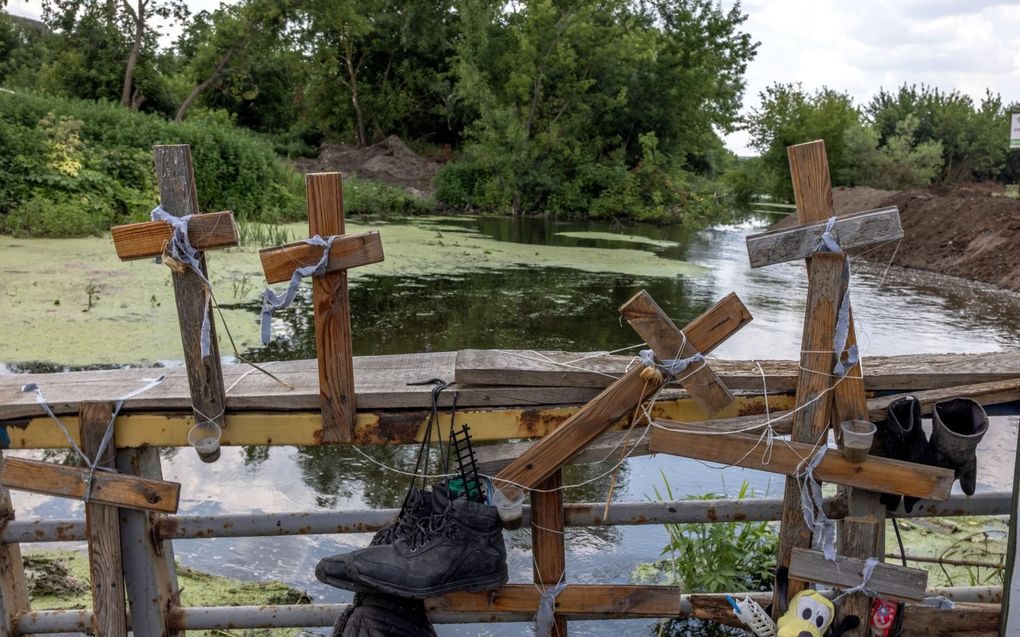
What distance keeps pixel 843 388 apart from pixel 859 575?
0.55m

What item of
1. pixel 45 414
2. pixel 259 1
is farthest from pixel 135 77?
pixel 45 414

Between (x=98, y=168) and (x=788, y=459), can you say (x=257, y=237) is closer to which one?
(x=98, y=168)

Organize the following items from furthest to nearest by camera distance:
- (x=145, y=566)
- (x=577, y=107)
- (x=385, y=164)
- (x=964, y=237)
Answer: (x=385, y=164)
(x=577, y=107)
(x=964, y=237)
(x=145, y=566)

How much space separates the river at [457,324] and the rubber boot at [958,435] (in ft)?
6.21

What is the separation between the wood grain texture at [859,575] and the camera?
252cm

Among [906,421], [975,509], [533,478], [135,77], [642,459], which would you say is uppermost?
[135,77]

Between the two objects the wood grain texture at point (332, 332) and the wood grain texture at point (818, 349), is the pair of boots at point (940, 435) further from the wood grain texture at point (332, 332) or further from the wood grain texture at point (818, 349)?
the wood grain texture at point (332, 332)

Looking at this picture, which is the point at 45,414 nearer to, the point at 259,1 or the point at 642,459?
the point at 642,459

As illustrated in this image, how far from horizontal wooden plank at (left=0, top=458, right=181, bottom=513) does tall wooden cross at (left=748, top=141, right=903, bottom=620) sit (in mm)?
1832

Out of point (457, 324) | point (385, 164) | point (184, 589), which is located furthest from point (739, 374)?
point (385, 164)

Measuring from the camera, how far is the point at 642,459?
6.23 metres

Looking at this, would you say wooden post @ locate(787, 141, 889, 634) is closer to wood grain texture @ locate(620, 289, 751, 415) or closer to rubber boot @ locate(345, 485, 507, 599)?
wood grain texture @ locate(620, 289, 751, 415)

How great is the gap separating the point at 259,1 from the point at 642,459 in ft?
82.9

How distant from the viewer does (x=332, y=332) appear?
254cm
